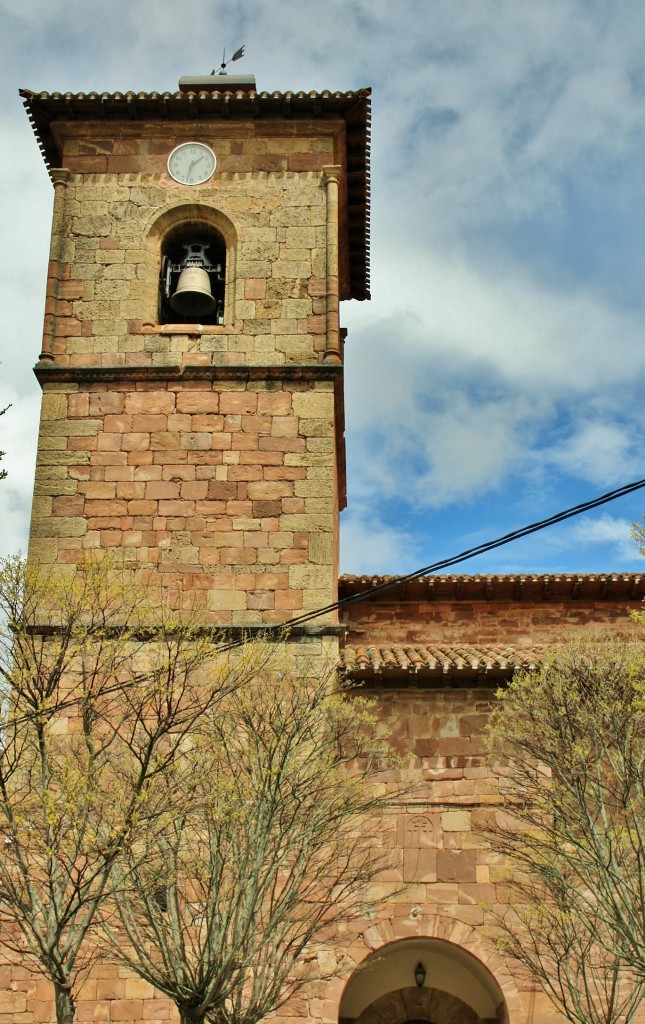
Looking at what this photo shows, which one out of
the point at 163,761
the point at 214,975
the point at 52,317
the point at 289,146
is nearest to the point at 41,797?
the point at 163,761

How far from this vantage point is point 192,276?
16594mm

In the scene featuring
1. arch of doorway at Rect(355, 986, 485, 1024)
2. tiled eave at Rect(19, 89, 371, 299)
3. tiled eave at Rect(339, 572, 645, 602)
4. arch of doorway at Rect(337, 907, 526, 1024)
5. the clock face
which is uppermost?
tiled eave at Rect(19, 89, 371, 299)

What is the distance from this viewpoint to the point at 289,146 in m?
17.5

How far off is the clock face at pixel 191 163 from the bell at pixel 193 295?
1405 millimetres

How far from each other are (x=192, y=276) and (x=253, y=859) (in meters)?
8.44

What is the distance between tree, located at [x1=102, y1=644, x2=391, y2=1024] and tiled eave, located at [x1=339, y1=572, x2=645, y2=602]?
4.72 metres

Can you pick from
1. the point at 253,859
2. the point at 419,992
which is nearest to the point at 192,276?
the point at 253,859

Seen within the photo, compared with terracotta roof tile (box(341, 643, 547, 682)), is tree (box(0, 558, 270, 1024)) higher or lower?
lower

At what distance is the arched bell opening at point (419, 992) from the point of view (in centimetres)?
1440

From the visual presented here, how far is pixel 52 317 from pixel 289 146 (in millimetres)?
4116

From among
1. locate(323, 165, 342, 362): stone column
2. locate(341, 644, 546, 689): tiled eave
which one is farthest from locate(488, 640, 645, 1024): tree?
locate(323, 165, 342, 362): stone column

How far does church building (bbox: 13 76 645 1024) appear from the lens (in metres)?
13.7

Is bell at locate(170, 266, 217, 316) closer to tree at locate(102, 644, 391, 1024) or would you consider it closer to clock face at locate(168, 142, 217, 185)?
clock face at locate(168, 142, 217, 185)

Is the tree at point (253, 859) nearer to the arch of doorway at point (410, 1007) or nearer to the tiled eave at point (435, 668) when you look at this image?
the tiled eave at point (435, 668)
